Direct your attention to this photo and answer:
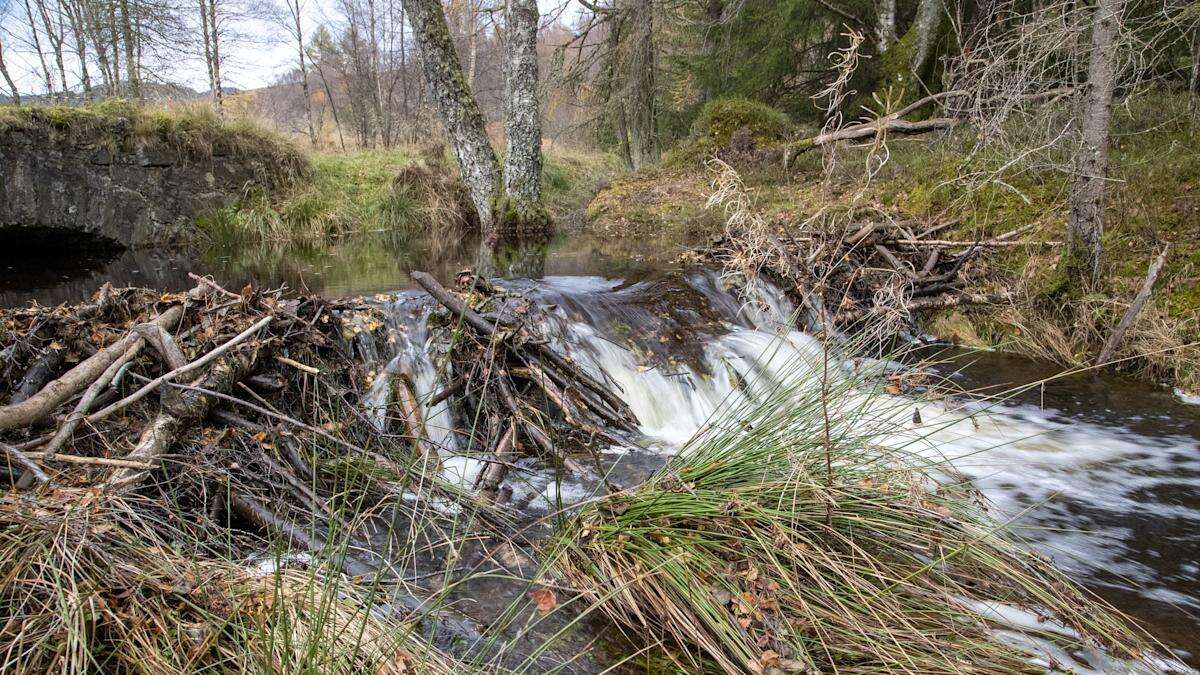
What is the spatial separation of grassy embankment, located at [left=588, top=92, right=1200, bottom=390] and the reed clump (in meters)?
1.55

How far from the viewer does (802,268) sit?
6066 millimetres

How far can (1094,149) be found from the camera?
15.3ft

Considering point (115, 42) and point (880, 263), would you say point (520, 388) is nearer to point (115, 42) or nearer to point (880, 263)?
point (880, 263)

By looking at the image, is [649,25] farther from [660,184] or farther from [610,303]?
[610,303]

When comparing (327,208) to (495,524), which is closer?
(495,524)

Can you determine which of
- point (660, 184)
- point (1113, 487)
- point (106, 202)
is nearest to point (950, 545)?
point (1113, 487)

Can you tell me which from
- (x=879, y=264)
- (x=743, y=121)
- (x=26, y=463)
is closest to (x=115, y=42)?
(x=743, y=121)

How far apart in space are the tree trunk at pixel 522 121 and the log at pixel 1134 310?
8.77m

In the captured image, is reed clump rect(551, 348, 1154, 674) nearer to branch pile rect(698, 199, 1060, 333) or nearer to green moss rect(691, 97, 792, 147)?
branch pile rect(698, 199, 1060, 333)

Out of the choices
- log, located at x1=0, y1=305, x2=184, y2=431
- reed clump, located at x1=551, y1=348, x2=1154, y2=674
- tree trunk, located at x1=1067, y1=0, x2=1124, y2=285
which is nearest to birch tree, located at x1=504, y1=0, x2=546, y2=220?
tree trunk, located at x1=1067, y1=0, x2=1124, y2=285

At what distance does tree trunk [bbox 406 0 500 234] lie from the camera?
360 inches

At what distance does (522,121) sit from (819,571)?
1007 centimetres

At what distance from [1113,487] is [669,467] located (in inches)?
113

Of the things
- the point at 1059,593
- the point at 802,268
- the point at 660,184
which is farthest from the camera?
the point at 660,184
